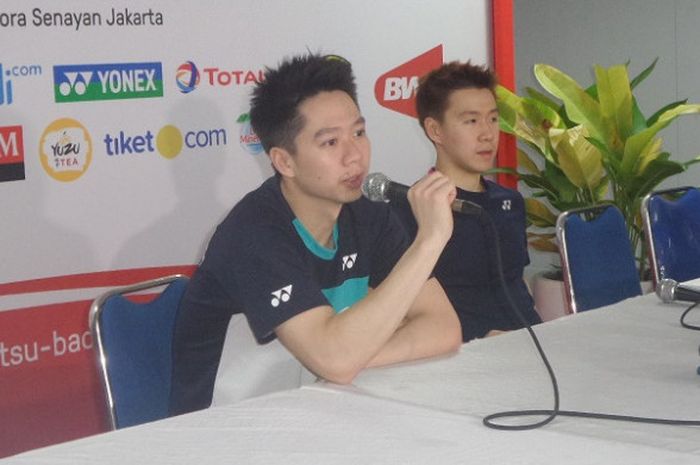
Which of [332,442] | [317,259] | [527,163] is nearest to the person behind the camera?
[332,442]

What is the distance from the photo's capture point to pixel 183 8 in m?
3.65

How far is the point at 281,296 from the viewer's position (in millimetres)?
2104

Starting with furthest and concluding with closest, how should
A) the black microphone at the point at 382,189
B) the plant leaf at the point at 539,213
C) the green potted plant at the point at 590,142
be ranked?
1. the plant leaf at the point at 539,213
2. the green potted plant at the point at 590,142
3. the black microphone at the point at 382,189

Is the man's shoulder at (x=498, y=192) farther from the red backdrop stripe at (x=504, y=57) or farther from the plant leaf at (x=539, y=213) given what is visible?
the red backdrop stripe at (x=504, y=57)

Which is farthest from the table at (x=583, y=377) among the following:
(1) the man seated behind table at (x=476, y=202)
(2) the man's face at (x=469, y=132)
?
(2) the man's face at (x=469, y=132)

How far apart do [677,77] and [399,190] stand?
432 cm

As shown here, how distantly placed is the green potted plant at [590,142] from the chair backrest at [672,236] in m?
0.84

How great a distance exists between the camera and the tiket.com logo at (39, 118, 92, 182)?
3.37 m

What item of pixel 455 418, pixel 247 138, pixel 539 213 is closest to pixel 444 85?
pixel 247 138

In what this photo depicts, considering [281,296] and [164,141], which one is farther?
[164,141]

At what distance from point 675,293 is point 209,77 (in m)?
1.81

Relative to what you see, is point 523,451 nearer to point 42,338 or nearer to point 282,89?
point 282,89

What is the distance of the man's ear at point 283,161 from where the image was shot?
2363 millimetres

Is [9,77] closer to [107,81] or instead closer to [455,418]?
[107,81]
